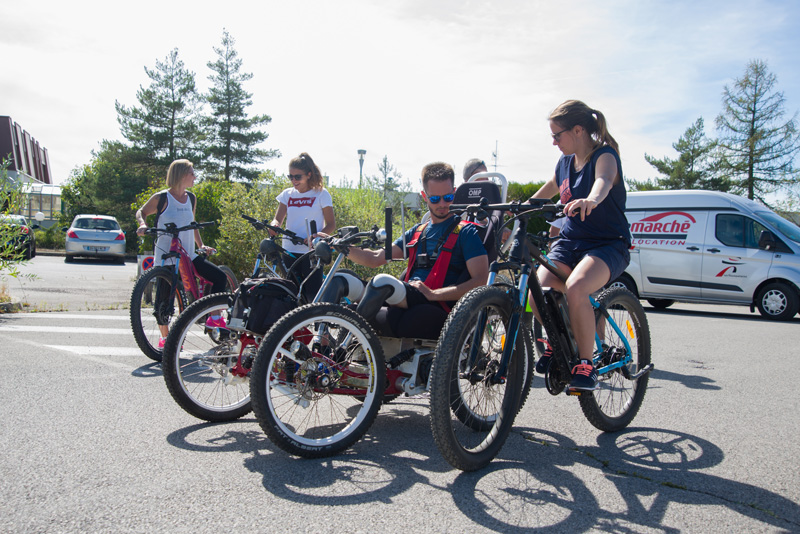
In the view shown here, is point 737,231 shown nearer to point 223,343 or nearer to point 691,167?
point 223,343

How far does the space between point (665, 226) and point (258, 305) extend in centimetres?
1150

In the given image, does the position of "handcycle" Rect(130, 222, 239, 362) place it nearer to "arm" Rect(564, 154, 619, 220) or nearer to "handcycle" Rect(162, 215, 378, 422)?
"handcycle" Rect(162, 215, 378, 422)

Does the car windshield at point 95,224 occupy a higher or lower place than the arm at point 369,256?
higher

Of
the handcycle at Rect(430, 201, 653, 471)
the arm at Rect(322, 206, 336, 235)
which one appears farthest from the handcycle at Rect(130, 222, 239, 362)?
the handcycle at Rect(430, 201, 653, 471)

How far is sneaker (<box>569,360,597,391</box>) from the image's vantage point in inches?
134

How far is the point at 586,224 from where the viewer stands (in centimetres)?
383

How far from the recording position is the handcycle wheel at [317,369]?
3123 millimetres

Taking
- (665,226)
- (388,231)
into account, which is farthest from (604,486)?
(665,226)

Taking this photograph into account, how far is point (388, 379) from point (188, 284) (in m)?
3.02

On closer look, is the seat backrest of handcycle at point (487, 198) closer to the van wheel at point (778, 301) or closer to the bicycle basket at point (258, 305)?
the bicycle basket at point (258, 305)

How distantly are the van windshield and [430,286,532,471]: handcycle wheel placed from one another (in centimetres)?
1107

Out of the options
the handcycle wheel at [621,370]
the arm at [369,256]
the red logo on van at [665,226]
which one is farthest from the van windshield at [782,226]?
the arm at [369,256]

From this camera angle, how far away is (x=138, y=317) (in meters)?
5.64

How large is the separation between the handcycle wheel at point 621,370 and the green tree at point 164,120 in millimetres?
39563
